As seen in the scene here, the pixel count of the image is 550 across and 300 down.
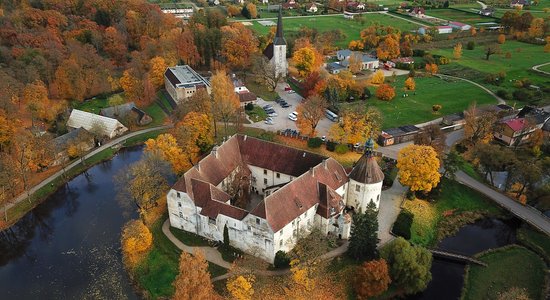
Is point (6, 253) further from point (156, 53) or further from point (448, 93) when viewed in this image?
point (448, 93)


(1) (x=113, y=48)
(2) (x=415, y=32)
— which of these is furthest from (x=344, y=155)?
(2) (x=415, y=32)

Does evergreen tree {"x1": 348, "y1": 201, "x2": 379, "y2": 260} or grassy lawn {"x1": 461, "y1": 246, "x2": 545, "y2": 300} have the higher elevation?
evergreen tree {"x1": 348, "y1": 201, "x2": 379, "y2": 260}

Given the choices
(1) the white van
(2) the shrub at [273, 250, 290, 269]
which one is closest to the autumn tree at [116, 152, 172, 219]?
(2) the shrub at [273, 250, 290, 269]

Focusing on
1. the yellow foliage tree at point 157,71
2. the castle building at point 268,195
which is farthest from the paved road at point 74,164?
the castle building at point 268,195

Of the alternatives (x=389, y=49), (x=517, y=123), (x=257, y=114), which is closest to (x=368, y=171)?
(x=257, y=114)

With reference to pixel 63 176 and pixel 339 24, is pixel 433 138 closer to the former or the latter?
pixel 63 176

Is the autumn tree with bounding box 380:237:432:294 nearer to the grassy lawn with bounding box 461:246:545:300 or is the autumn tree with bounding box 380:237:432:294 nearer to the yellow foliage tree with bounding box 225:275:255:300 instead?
the grassy lawn with bounding box 461:246:545:300

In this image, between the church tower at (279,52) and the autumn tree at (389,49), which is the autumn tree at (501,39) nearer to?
the autumn tree at (389,49)
